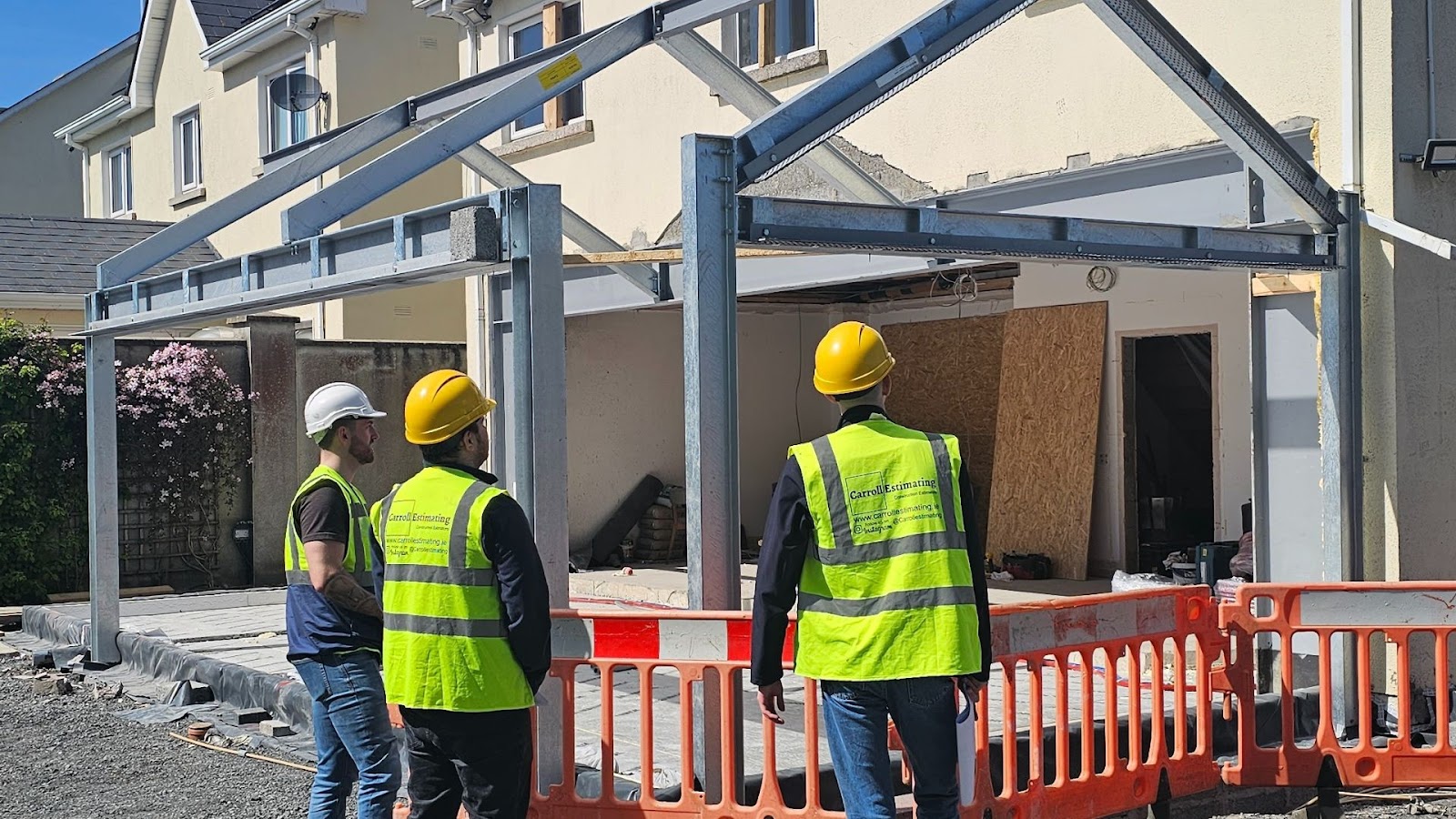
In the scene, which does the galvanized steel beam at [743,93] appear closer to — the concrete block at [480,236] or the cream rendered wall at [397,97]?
the concrete block at [480,236]

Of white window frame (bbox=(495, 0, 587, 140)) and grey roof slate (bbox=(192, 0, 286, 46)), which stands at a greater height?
grey roof slate (bbox=(192, 0, 286, 46))

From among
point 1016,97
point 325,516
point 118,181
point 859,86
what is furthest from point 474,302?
point 118,181

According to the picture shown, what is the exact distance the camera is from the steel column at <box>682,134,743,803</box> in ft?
17.3

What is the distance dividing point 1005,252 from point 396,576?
3122mm

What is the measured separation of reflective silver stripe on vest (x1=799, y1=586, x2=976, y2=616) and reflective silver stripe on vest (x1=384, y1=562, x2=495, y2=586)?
97 cm

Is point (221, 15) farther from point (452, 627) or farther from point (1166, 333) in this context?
point (452, 627)

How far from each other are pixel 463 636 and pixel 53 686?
268 inches

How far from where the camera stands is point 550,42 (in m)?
14.3

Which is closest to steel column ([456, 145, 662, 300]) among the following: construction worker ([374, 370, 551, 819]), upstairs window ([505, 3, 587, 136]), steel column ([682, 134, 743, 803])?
upstairs window ([505, 3, 587, 136])

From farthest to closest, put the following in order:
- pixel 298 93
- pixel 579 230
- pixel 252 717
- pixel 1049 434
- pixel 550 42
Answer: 1. pixel 298 93
2. pixel 550 42
3. pixel 1049 434
4. pixel 579 230
5. pixel 252 717

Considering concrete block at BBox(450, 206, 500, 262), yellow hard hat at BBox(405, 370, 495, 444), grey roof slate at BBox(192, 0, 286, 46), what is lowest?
yellow hard hat at BBox(405, 370, 495, 444)

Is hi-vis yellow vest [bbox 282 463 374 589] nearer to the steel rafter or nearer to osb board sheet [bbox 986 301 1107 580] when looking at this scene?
the steel rafter

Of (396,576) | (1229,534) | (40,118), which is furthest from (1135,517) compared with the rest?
(40,118)

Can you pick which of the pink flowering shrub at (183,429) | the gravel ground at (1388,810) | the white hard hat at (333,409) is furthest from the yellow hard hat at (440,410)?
the pink flowering shrub at (183,429)
